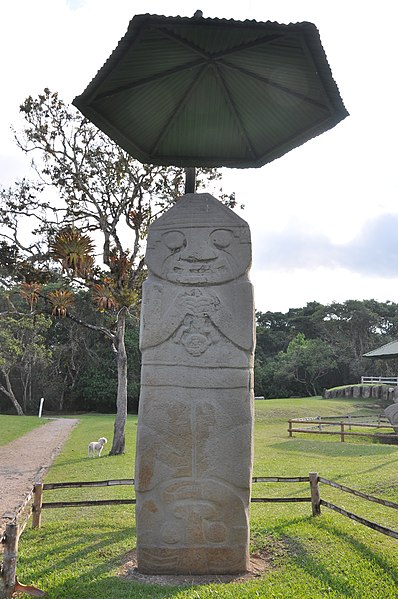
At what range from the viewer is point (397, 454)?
1579cm

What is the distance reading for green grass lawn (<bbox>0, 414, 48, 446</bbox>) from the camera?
2256cm

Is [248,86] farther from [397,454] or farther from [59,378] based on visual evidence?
[59,378]

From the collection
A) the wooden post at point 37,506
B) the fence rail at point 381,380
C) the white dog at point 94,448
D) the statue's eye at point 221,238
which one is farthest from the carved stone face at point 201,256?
the fence rail at point 381,380

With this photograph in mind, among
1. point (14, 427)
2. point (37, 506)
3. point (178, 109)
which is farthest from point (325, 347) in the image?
point (178, 109)

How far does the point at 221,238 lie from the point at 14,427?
901 inches

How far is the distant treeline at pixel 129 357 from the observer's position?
38.7 m

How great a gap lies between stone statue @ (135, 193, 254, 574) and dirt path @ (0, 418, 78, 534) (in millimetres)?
1633

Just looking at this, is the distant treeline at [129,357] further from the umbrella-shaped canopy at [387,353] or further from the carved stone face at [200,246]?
the carved stone face at [200,246]

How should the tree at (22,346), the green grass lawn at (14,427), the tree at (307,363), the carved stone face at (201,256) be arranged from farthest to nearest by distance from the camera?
1. the tree at (307,363)
2. the tree at (22,346)
3. the green grass lawn at (14,427)
4. the carved stone face at (201,256)

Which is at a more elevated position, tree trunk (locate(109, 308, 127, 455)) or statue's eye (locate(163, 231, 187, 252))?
statue's eye (locate(163, 231, 187, 252))

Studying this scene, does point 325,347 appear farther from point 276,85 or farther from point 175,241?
point 276,85

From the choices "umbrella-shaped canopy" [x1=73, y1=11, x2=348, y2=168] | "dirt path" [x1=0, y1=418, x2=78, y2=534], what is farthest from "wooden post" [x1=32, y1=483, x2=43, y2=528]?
"umbrella-shaped canopy" [x1=73, y1=11, x2=348, y2=168]

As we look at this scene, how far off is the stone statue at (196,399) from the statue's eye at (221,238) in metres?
0.01

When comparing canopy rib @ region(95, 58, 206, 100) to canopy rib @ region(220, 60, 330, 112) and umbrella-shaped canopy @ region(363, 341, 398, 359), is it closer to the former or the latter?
canopy rib @ region(220, 60, 330, 112)
